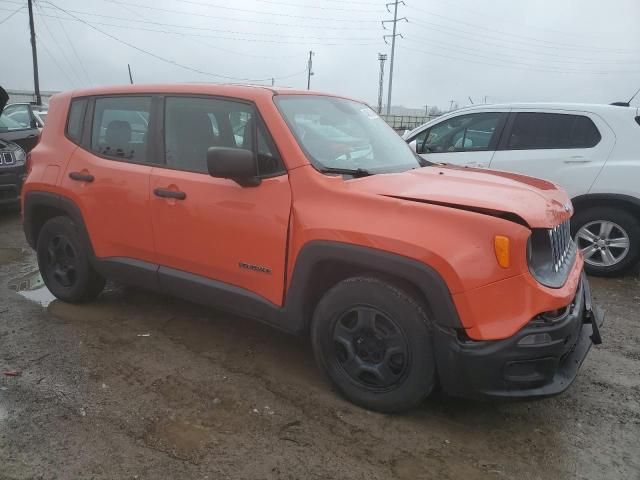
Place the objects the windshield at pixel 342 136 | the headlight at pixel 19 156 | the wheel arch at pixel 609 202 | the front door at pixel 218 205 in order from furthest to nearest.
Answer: the headlight at pixel 19 156 → the wheel arch at pixel 609 202 → the windshield at pixel 342 136 → the front door at pixel 218 205

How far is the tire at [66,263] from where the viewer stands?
418 centimetres

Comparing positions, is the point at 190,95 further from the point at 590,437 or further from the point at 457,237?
the point at 590,437

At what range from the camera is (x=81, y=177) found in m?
3.92

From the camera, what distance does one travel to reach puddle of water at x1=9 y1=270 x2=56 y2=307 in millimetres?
4582

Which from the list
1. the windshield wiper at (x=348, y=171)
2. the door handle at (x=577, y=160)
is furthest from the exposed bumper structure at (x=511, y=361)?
the door handle at (x=577, y=160)

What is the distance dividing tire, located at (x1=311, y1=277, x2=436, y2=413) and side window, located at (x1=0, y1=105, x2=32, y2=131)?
7.86 metres

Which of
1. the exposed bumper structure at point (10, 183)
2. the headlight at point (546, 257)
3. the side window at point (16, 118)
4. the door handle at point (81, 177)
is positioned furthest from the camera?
the side window at point (16, 118)

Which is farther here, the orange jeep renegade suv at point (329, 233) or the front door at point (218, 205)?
the front door at point (218, 205)

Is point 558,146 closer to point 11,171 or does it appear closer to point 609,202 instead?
point 609,202

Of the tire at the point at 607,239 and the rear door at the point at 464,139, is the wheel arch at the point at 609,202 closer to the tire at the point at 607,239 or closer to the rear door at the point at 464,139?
the tire at the point at 607,239

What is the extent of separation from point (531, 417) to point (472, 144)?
12.7ft

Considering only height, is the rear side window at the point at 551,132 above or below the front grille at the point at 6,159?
above

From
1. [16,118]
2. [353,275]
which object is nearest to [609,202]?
[353,275]

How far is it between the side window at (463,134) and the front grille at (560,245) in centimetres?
297
